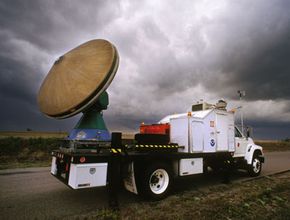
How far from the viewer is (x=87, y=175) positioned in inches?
181

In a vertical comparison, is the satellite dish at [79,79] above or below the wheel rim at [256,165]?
above

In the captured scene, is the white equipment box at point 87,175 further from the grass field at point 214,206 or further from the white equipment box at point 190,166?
the white equipment box at point 190,166

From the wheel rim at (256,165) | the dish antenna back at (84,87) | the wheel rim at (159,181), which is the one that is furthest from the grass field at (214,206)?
the wheel rim at (256,165)

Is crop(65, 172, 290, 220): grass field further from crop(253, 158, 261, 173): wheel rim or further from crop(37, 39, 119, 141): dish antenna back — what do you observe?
crop(253, 158, 261, 173): wheel rim

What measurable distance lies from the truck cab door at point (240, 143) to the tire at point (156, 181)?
13.5ft

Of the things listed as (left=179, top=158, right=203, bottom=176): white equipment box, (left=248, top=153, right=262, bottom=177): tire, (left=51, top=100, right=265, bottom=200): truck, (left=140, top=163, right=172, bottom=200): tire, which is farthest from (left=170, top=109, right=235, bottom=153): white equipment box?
(left=248, top=153, right=262, bottom=177): tire

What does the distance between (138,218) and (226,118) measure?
212 inches

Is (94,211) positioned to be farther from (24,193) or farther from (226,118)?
(226,118)

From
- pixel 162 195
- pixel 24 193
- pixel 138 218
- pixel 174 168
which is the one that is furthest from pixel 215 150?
pixel 24 193

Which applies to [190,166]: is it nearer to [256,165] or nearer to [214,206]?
[214,206]

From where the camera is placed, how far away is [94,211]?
4.72 meters

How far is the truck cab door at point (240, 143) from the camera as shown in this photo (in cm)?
873

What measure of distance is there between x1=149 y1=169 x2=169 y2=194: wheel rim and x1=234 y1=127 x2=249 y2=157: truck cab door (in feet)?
13.5

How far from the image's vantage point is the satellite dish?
550 centimetres
